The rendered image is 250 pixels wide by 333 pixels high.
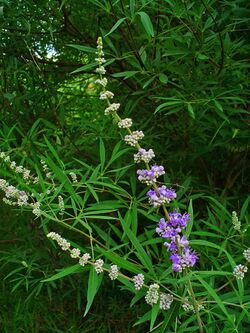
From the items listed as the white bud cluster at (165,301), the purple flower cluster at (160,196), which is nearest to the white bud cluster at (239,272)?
the white bud cluster at (165,301)

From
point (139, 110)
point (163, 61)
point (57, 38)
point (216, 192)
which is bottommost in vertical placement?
point (216, 192)

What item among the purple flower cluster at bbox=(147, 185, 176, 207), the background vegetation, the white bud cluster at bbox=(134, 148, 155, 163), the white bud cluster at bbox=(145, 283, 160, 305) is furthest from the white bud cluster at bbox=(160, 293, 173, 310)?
the background vegetation

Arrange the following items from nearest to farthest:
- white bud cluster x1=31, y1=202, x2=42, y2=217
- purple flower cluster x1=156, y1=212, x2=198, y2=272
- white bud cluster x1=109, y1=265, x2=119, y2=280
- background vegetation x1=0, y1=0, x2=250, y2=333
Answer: purple flower cluster x1=156, y1=212, x2=198, y2=272 < white bud cluster x1=109, y1=265, x2=119, y2=280 < white bud cluster x1=31, y1=202, x2=42, y2=217 < background vegetation x1=0, y1=0, x2=250, y2=333

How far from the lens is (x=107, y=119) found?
254cm

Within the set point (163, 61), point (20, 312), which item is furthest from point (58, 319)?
point (163, 61)

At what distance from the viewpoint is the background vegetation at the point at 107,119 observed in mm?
2119

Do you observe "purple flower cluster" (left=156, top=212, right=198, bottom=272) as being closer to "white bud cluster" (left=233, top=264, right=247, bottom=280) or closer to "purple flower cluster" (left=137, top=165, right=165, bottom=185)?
"purple flower cluster" (left=137, top=165, right=165, bottom=185)

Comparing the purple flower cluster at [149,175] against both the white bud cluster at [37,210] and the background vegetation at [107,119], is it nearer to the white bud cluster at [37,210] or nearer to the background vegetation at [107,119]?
A: the white bud cluster at [37,210]

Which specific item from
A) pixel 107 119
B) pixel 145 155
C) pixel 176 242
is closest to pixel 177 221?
pixel 176 242

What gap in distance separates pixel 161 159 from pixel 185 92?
55 cm

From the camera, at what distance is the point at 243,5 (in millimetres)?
2176

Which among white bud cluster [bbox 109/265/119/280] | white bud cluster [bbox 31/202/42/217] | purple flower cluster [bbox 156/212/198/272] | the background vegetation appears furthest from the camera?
the background vegetation

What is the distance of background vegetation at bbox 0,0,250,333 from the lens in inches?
83.4

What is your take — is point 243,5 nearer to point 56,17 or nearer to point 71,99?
point 56,17
